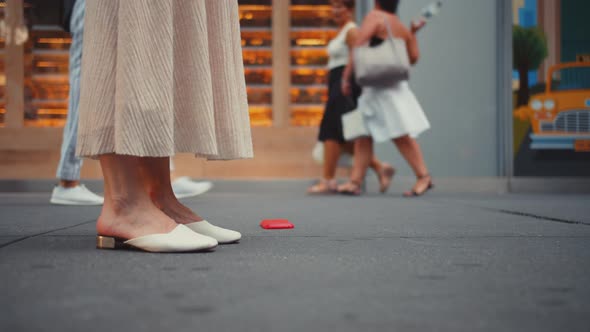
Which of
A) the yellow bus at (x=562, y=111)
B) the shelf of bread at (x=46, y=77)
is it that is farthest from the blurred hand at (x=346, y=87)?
the shelf of bread at (x=46, y=77)

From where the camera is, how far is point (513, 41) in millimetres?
5844

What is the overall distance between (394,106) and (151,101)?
3267 millimetres

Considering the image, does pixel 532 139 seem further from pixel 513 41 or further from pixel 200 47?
pixel 200 47

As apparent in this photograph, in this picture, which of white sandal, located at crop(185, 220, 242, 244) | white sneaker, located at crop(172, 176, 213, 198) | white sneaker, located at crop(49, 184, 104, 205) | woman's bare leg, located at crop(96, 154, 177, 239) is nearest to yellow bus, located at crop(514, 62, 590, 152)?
white sneaker, located at crop(172, 176, 213, 198)

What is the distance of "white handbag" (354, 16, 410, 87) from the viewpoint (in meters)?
4.39

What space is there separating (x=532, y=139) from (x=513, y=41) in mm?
909

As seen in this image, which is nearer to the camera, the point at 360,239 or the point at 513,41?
the point at 360,239

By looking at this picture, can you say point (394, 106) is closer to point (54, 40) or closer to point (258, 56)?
point (258, 56)

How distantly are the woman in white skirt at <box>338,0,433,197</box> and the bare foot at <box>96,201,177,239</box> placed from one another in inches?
124

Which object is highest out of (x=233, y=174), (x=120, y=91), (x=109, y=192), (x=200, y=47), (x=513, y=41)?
(x=513, y=41)

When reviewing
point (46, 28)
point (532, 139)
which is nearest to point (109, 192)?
point (532, 139)

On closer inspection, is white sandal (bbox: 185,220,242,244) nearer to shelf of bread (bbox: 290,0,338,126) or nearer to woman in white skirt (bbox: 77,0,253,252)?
woman in white skirt (bbox: 77,0,253,252)

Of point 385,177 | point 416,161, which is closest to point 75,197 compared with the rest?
point 416,161

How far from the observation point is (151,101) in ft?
4.80
